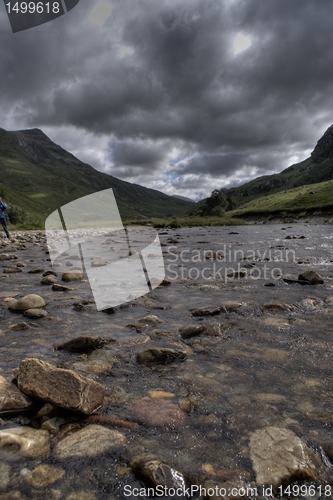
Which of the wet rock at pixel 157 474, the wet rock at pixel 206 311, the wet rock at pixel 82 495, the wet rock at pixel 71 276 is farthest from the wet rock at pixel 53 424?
the wet rock at pixel 71 276

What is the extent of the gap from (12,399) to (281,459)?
2.00 m

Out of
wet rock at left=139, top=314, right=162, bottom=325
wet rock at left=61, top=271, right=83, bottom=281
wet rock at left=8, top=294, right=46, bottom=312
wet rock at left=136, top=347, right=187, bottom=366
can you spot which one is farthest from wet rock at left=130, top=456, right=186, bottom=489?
wet rock at left=61, top=271, right=83, bottom=281

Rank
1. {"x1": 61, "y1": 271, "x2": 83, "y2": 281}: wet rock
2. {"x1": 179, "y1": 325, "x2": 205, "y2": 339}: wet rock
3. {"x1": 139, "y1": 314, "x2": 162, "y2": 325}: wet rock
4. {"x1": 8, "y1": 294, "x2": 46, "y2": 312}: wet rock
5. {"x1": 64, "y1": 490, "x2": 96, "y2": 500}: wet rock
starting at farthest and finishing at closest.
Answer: {"x1": 61, "y1": 271, "x2": 83, "y2": 281}: wet rock → {"x1": 8, "y1": 294, "x2": 46, "y2": 312}: wet rock → {"x1": 139, "y1": 314, "x2": 162, "y2": 325}: wet rock → {"x1": 179, "y1": 325, "x2": 205, "y2": 339}: wet rock → {"x1": 64, "y1": 490, "x2": 96, "y2": 500}: wet rock

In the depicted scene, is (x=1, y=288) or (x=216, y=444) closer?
(x=216, y=444)

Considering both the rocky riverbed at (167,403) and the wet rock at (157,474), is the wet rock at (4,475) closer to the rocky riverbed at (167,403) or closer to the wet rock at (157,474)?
the rocky riverbed at (167,403)

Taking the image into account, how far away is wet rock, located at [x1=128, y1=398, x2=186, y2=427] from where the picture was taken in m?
2.14

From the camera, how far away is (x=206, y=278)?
25.8 ft

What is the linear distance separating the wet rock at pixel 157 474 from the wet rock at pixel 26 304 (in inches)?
151

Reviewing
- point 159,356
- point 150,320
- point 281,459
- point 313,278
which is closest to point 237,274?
point 313,278

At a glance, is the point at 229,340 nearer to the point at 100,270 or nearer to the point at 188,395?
the point at 188,395

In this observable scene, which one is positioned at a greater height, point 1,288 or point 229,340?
point 1,288

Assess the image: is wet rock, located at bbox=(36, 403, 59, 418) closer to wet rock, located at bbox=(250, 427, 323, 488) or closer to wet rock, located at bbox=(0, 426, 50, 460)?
wet rock, located at bbox=(0, 426, 50, 460)

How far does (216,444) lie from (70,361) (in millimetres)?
1855

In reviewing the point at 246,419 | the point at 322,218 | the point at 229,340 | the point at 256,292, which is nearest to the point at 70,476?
the point at 246,419
